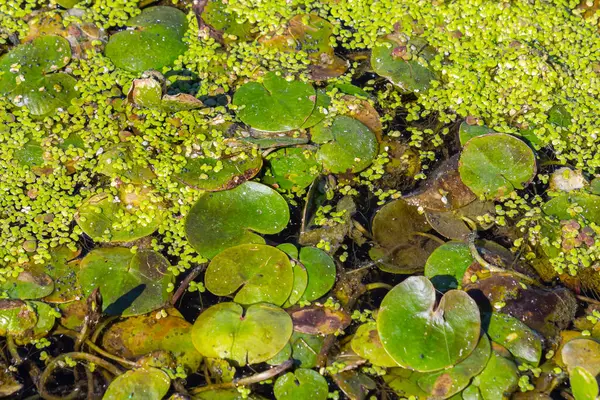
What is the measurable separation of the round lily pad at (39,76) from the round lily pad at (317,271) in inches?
50.6

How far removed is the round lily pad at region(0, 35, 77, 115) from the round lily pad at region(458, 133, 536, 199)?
1.74m

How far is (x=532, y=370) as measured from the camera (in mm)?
2148

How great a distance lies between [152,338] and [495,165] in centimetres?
150

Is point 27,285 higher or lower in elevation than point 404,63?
lower

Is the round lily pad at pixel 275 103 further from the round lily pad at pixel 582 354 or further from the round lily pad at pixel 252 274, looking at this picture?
the round lily pad at pixel 582 354

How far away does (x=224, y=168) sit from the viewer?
251cm

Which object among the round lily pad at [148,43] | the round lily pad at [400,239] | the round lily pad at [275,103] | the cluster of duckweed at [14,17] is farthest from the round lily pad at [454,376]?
the cluster of duckweed at [14,17]

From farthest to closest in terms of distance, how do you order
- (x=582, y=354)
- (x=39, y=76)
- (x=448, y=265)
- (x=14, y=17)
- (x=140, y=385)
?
(x=14, y=17), (x=39, y=76), (x=448, y=265), (x=582, y=354), (x=140, y=385)

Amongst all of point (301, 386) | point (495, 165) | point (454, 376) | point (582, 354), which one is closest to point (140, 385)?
point (301, 386)

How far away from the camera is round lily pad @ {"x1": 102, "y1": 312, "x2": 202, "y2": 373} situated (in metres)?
2.14

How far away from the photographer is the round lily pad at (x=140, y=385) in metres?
2.00

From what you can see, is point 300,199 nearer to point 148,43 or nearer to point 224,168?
point 224,168

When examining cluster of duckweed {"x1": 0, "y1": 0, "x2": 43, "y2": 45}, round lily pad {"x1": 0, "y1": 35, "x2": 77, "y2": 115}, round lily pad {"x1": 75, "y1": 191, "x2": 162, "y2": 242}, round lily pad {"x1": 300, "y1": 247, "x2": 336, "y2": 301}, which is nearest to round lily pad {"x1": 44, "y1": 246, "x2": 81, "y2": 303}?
round lily pad {"x1": 75, "y1": 191, "x2": 162, "y2": 242}

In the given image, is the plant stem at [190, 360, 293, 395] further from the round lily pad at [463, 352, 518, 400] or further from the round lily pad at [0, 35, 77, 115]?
the round lily pad at [0, 35, 77, 115]
